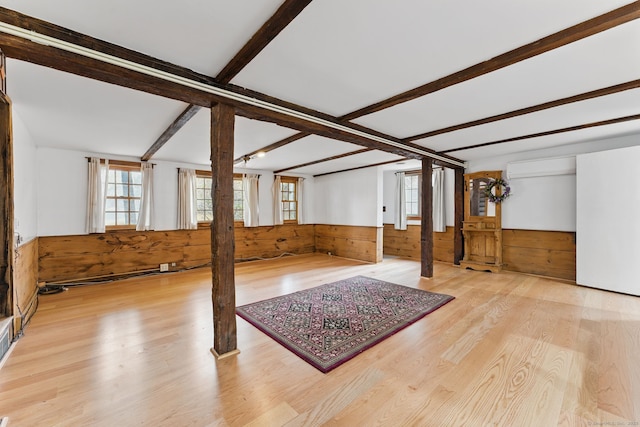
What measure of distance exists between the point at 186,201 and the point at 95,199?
1400mm

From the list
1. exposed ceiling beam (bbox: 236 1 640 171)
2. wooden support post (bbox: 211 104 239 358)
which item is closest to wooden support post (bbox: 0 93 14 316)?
wooden support post (bbox: 211 104 239 358)

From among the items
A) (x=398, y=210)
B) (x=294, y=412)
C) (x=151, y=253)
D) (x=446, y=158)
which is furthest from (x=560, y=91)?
(x=151, y=253)

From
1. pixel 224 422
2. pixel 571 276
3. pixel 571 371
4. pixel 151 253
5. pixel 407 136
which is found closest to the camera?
pixel 224 422

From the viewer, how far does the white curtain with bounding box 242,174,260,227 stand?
6160 mm

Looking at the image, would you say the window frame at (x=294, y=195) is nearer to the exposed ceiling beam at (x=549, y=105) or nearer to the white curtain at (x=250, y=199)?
the white curtain at (x=250, y=199)

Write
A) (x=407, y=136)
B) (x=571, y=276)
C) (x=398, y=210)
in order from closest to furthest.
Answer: (x=407, y=136), (x=571, y=276), (x=398, y=210)

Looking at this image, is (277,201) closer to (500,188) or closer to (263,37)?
(500,188)

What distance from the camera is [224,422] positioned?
1.50 meters

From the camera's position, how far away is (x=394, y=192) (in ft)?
23.2

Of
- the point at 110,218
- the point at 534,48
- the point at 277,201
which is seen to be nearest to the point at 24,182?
the point at 110,218

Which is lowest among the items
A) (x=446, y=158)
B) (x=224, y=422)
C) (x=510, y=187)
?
(x=224, y=422)

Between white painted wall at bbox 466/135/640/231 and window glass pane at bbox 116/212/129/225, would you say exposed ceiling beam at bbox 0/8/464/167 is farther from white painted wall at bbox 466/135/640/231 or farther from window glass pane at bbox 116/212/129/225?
white painted wall at bbox 466/135/640/231

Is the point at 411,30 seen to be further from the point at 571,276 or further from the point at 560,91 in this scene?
the point at 571,276

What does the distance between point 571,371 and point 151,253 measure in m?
5.94
